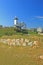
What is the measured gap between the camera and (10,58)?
12039 millimetres

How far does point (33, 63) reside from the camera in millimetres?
10867

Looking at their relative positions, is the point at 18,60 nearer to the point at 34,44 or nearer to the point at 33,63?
the point at 33,63

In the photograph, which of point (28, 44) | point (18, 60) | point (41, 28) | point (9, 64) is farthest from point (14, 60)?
point (41, 28)

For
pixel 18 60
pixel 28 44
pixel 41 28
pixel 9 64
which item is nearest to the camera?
pixel 9 64

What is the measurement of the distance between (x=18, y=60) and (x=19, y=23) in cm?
3440

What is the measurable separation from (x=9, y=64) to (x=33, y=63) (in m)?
1.33

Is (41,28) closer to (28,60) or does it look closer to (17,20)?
(17,20)

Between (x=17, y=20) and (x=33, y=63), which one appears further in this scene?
(x=17, y=20)

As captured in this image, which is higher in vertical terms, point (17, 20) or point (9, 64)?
point (17, 20)

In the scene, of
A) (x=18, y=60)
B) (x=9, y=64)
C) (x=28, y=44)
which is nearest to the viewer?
(x=9, y=64)

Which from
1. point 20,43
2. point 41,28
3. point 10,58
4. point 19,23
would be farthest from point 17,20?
point 10,58

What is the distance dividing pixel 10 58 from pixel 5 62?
1.09m

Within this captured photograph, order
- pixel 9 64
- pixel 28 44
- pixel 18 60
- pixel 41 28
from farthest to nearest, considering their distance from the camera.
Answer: pixel 41 28 < pixel 28 44 < pixel 18 60 < pixel 9 64

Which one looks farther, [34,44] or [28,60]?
[34,44]
